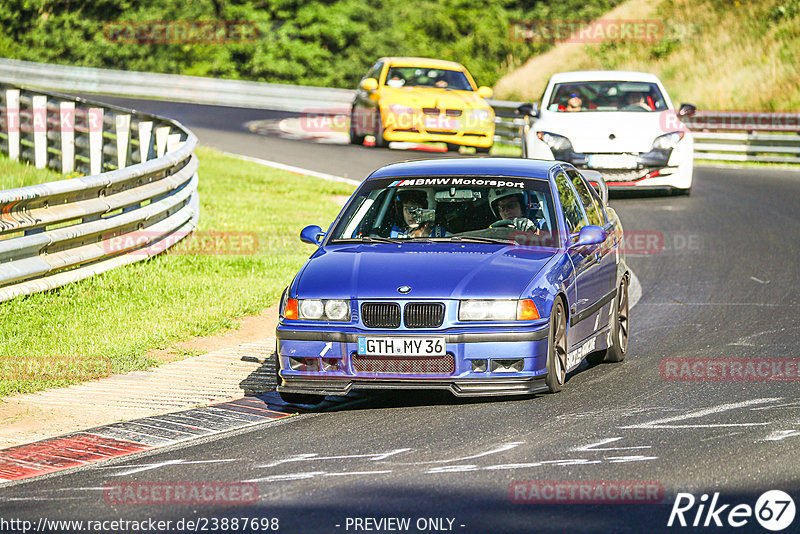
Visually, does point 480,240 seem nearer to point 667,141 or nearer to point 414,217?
point 414,217

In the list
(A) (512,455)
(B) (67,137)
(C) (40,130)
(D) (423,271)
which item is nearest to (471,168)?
(D) (423,271)

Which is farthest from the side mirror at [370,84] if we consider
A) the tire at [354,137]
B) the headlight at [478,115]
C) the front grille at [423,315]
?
the front grille at [423,315]

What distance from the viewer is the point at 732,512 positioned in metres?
5.57

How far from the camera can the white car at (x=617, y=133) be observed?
726 inches

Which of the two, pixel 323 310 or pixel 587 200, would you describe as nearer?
pixel 323 310

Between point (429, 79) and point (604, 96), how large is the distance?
6.14m

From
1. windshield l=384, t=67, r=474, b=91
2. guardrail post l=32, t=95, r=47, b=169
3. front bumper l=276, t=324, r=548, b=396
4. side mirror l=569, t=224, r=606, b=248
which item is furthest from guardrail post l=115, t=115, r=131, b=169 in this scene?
front bumper l=276, t=324, r=548, b=396

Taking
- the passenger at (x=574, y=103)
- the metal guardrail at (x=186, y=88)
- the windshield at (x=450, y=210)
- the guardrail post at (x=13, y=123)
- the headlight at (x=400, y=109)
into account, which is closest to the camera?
the windshield at (x=450, y=210)

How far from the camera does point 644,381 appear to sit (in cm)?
891

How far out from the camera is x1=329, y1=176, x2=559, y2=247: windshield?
8.98m

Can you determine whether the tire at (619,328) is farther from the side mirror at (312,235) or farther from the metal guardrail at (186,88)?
the metal guardrail at (186,88)

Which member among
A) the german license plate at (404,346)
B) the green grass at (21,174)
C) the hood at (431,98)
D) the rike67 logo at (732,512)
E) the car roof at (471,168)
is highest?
the car roof at (471,168)

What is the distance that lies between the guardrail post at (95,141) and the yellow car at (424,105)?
281 inches

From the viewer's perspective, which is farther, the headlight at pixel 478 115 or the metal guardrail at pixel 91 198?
the headlight at pixel 478 115
